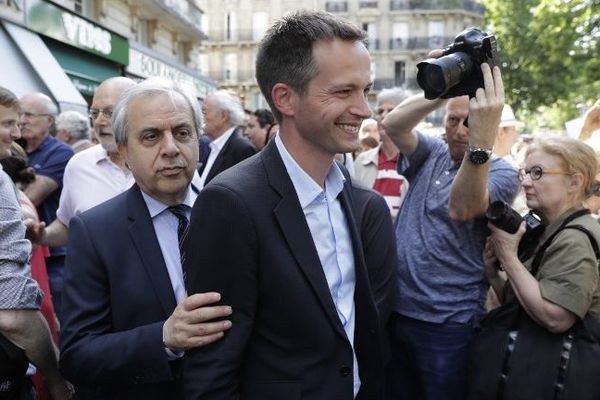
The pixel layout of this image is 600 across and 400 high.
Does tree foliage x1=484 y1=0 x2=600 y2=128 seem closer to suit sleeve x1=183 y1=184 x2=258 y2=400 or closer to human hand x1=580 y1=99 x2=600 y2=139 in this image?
human hand x1=580 y1=99 x2=600 y2=139

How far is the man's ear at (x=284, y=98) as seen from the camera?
176 cm

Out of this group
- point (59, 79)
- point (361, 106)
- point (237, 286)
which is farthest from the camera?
point (59, 79)

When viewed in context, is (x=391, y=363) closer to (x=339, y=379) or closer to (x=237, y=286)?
(x=339, y=379)

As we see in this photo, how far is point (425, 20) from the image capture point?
45.8 metres

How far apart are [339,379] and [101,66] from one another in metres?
14.7

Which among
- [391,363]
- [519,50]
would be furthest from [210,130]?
[519,50]

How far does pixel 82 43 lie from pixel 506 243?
12844mm

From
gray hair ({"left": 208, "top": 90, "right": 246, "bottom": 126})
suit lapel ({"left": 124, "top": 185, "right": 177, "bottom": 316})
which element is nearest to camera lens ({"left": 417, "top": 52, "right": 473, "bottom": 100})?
suit lapel ({"left": 124, "top": 185, "right": 177, "bottom": 316})

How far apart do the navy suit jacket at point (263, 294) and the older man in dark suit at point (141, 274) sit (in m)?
0.06

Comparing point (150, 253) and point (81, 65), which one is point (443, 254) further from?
point (81, 65)

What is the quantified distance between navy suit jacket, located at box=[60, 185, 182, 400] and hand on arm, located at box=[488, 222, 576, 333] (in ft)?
4.80

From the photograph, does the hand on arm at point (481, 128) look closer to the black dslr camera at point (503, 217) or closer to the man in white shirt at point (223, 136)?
the black dslr camera at point (503, 217)

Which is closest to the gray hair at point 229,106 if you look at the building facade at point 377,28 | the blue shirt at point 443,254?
the blue shirt at point 443,254

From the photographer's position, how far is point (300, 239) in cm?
169
